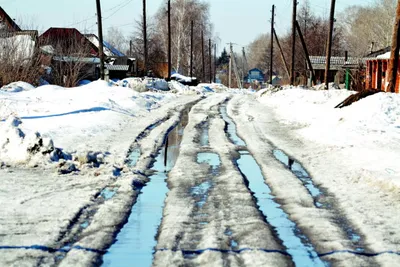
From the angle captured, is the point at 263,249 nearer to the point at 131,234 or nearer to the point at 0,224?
the point at 131,234

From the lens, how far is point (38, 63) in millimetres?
30516

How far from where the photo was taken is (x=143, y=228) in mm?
6297

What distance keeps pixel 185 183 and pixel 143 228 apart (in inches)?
97.8

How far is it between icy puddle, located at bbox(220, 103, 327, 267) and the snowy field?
4.4 inches

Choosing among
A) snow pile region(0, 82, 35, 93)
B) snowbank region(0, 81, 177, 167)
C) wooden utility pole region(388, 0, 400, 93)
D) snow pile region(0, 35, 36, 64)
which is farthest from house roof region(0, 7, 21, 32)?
wooden utility pole region(388, 0, 400, 93)

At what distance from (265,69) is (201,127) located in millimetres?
134387

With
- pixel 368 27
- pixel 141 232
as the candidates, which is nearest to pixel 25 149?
pixel 141 232

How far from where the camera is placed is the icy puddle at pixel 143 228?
5264mm

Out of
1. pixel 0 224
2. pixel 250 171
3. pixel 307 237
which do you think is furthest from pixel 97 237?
pixel 250 171

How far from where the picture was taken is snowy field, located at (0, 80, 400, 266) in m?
5.55

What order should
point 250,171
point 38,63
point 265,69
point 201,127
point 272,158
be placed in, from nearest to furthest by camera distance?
point 250,171 → point 272,158 → point 201,127 → point 38,63 → point 265,69

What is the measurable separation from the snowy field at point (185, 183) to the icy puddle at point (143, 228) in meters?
0.11

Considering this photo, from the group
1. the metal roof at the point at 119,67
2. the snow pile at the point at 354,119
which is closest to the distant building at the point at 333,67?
the metal roof at the point at 119,67

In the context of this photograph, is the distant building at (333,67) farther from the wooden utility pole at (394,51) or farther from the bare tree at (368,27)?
the wooden utility pole at (394,51)
